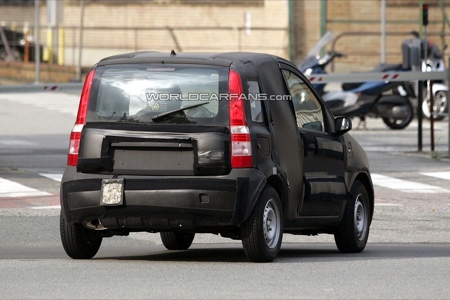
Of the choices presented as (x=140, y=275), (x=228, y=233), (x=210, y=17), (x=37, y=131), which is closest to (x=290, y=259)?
(x=228, y=233)

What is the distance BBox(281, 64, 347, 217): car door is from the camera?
464 inches

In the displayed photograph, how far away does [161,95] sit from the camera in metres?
10.8

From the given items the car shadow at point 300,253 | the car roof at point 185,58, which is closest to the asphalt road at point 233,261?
the car shadow at point 300,253

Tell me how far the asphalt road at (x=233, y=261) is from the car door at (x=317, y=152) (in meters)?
0.45

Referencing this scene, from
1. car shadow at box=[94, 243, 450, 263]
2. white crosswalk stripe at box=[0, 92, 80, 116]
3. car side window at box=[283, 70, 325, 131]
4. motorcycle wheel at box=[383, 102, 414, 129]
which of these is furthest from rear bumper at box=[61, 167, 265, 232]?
white crosswalk stripe at box=[0, 92, 80, 116]

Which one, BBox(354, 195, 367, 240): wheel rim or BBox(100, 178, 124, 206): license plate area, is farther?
BBox(354, 195, 367, 240): wheel rim

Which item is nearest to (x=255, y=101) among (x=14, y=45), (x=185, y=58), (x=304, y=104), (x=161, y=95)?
(x=185, y=58)

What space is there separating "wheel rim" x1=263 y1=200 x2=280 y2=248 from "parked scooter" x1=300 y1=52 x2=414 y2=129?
1855 cm

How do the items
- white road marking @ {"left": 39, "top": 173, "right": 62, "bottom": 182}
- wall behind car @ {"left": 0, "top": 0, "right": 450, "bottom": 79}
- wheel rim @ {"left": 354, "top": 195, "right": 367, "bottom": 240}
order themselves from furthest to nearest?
wall behind car @ {"left": 0, "top": 0, "right": 450, "bottom": 79} → white road marking @ {"left": 39, "top": 173, "right": 62, "bottom": 182} → wheel rim @ {"left": 354, "top": 195, "right": 367, "bottom": 240}

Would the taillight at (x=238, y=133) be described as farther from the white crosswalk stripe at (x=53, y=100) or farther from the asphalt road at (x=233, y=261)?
the white crosswalk stripe at (x=53, y=100)

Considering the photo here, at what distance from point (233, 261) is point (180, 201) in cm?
90

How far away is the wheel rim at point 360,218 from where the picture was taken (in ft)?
41.3

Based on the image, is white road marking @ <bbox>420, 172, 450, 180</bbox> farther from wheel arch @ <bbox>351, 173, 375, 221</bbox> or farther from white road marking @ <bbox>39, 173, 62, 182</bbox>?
wheel arch @ <bbox>351, 173, 375, 221</bbox>

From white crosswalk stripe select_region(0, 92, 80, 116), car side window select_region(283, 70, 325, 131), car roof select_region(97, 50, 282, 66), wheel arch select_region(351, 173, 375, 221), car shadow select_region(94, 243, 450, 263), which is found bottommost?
car shadow select_region(94, 243, 450, 263)
